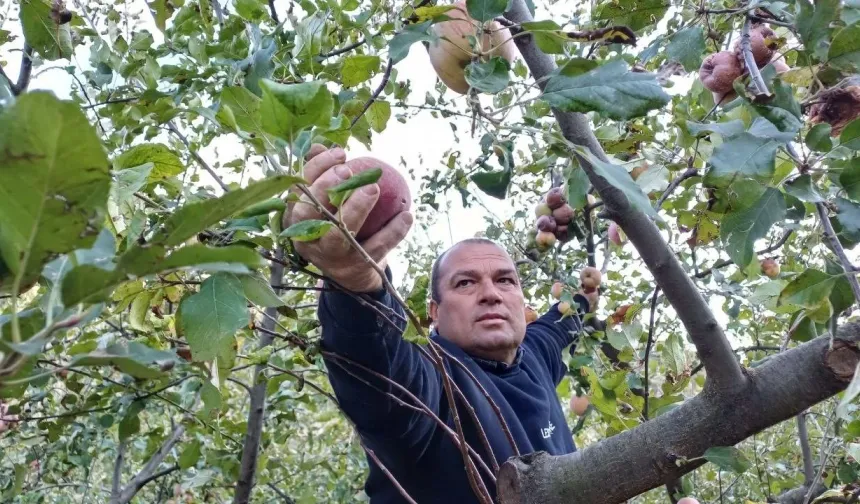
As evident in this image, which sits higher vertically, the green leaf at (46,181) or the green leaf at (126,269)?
the green leaf at (46,181)

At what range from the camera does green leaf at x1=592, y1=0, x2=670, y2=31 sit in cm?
136

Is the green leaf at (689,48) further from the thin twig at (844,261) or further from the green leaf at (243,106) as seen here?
the green leaf at (243,106)

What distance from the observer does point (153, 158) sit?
975 millimetres

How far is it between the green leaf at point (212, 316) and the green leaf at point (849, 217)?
33.5 inches

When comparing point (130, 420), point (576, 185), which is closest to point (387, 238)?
point (576, 185)

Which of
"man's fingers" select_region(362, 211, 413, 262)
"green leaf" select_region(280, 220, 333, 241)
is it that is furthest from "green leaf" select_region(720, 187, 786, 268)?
"green leaf" select_region(280, 220, 333, 241)

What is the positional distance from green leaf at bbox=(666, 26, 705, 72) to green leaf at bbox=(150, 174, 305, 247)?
113cm

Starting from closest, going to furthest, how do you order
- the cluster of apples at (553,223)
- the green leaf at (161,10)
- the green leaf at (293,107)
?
the green leaf at (293,107), the green leaf at (161,10), the cluster of apples at (553,223)

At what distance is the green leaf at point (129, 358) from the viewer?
0.46 metres

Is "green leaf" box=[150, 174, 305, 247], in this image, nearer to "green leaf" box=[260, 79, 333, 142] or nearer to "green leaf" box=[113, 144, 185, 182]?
"green leaf" box=[260, 79, 333, 142]

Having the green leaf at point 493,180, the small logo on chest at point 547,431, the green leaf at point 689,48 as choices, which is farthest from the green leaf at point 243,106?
the small logo on chest at point 547,431

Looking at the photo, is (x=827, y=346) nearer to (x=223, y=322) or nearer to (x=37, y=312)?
(x=223, y=322)

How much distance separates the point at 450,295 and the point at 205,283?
153 cm

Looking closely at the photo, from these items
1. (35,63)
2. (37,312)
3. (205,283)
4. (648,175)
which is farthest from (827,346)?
(35,63)
